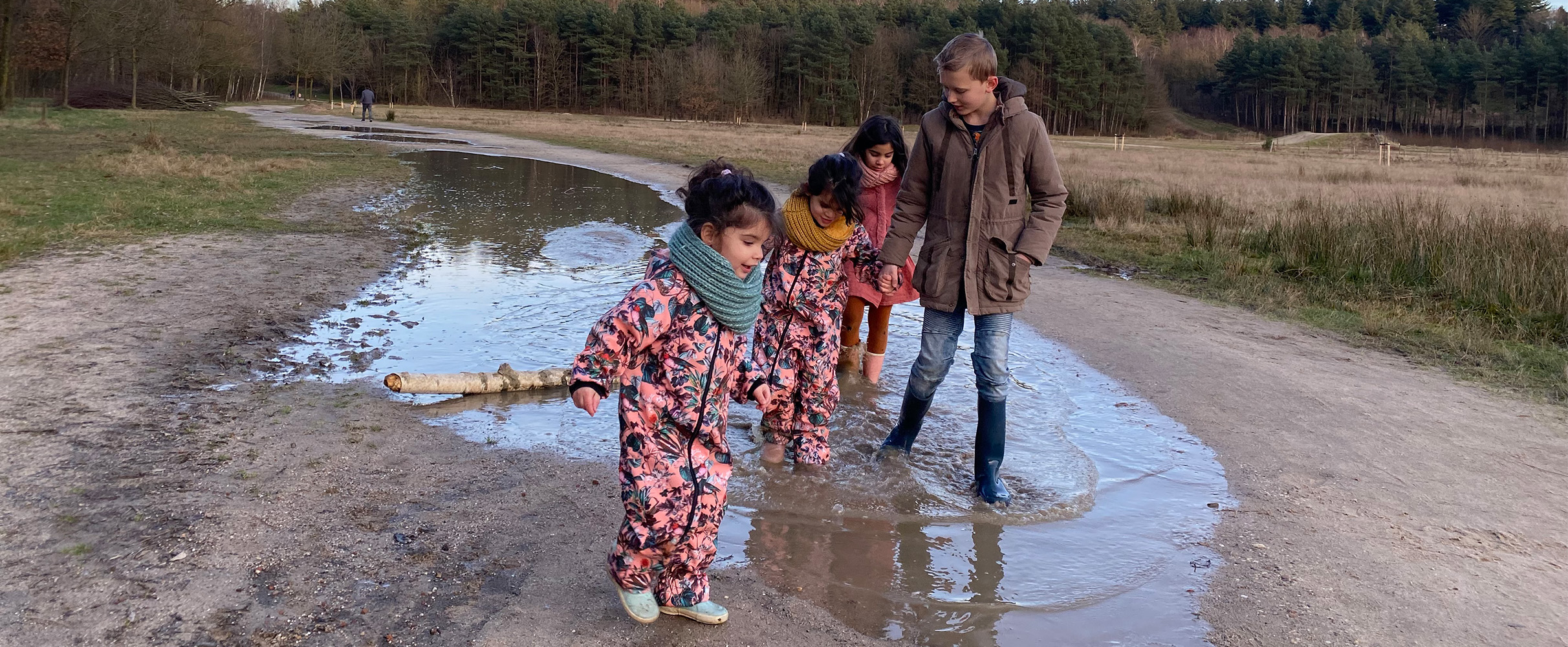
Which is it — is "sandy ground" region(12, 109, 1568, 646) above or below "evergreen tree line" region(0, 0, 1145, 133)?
below

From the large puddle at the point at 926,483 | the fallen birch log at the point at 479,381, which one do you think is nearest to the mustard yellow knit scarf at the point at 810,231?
the large puddle at the point at 926,483

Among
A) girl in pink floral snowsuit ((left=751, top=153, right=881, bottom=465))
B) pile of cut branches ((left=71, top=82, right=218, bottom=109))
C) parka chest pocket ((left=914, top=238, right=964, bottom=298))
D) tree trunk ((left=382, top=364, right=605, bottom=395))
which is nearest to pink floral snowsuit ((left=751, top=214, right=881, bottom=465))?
girl in pink floral snowsuit ((left=751, top=153, right=881, bottom=465))

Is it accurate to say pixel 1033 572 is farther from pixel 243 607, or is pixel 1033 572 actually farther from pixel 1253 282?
pixel 1253 282

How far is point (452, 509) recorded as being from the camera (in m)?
4.29

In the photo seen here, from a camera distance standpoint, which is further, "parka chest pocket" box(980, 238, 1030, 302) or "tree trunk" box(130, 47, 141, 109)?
"tree trunk" box(130, 47, 141, 109)

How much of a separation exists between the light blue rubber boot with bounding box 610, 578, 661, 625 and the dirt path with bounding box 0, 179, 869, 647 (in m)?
0.07

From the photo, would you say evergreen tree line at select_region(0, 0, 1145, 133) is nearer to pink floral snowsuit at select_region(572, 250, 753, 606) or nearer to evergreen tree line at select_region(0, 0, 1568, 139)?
evergreen tree line at select_region(0, 0, 1568, 139)

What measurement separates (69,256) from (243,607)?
7.90 meters

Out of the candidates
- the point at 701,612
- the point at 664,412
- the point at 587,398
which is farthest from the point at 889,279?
the point at 587,398

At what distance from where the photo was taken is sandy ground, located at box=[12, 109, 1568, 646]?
336 cm

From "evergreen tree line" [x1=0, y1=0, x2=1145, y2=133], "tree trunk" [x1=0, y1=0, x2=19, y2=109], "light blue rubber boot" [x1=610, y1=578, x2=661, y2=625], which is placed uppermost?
"evergreen tree line" [x1=0, y1=0, x2=1145, y2=133]

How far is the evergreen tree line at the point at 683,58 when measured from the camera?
79.0m

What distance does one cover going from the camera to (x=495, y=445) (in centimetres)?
525

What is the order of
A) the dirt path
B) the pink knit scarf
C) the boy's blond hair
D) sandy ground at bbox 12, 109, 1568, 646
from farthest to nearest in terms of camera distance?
the pink knit scarf
the boy's blond hair
sandy ground at bbox 12, 109, 1568, 646
the dirt path
